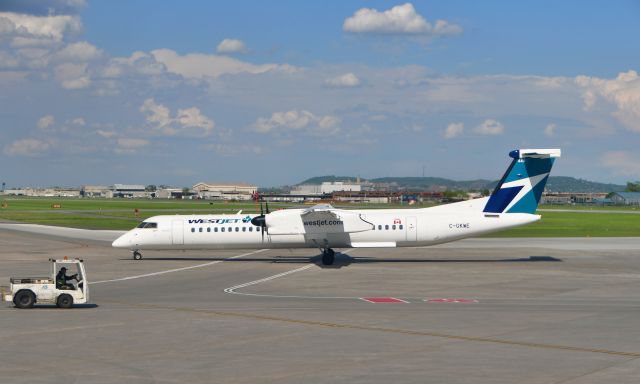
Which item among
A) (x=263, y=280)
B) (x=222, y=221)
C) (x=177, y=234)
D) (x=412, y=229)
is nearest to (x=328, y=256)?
(x=412, y=229)

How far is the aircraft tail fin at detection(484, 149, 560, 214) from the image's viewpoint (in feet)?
142

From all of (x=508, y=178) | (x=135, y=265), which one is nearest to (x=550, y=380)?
(x=508, y=178)

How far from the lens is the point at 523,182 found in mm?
43531

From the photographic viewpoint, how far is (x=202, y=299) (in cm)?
2945

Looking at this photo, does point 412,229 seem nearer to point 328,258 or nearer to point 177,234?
point 328,258

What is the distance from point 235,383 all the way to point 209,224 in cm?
2998

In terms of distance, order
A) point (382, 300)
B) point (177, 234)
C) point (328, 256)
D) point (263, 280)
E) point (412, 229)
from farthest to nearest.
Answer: point (177, 234) → point (328, 256) → point (412, 229) → point (263, 280) → point (382, 300)

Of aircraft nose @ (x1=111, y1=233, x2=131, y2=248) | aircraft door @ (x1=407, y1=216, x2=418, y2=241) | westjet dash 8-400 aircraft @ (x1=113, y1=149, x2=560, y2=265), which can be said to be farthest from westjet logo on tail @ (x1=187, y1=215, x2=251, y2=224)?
aircraft door @ (x1=407, y1=216, x2=418, y2=241)

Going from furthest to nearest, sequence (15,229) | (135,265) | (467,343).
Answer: (15,229) < (135,265) < (467,343)

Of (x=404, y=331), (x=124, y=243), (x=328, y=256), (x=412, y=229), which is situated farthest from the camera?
(x=124, y=243)

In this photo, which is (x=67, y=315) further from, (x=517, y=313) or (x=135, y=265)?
(x=135, y=265)

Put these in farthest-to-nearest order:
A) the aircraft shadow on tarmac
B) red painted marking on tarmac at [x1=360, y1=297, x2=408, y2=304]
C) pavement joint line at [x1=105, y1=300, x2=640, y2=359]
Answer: the aircraft shadow on tarmac, red painted marking on tarmac at [x1=360, y1=297, x2=408, y2=304], pavement joint line at [x1=105, y1=300, x2=640, y2=359]

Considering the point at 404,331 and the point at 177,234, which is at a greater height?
the point at 177,234

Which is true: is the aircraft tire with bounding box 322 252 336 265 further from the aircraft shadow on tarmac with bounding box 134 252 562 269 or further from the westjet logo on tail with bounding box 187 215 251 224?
the westjet logo on tail with bounding box 187 215 251 224
